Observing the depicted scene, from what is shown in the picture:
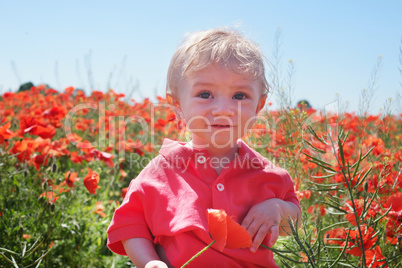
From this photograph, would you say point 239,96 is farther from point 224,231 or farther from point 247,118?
point 224,231

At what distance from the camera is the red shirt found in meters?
1.19

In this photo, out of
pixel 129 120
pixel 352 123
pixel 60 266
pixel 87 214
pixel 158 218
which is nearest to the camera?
pixel 158 218

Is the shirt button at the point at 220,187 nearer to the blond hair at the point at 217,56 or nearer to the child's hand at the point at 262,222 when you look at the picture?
the child's hand at the point at 262,222

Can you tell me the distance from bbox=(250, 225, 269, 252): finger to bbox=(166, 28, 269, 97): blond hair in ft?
1.50

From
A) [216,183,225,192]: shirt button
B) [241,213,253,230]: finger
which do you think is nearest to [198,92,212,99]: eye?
[216,183,225,192]: shirt button

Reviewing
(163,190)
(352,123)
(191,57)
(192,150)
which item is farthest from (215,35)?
(352,123)

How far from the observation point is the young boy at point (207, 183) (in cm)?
119

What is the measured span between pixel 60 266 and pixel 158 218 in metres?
0.98

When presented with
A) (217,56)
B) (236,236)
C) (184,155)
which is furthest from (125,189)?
(236,236)

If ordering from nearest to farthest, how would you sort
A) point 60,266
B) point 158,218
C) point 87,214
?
point 158,218, point 60,266, point 87,214

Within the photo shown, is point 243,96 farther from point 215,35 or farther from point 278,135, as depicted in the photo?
point 278,135

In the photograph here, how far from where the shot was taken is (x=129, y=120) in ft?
14.8

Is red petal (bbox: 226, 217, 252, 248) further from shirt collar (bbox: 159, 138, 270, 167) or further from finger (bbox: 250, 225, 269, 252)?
shirt collar (bbox: 159, 138, 270, 167)

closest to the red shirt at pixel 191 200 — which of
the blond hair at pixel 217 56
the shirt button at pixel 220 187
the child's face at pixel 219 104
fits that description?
the shirt button at pixel 220 187
